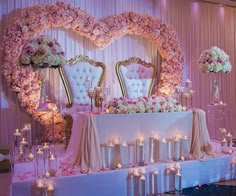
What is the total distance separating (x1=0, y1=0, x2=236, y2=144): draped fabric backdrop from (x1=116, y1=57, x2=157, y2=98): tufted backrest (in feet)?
1.23

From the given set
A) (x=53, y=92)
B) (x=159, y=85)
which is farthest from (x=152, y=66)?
(x=53, y=92)

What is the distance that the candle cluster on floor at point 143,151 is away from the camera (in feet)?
12.3

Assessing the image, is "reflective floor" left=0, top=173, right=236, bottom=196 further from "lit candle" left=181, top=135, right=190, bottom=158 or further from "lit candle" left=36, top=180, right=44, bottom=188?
"lit candle" left=36, top=180, right=44, bottom=188

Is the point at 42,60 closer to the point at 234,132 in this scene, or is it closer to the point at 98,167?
the point at 98,167

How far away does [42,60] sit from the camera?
12.0 feet

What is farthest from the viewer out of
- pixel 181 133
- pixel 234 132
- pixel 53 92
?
pixel 234 132

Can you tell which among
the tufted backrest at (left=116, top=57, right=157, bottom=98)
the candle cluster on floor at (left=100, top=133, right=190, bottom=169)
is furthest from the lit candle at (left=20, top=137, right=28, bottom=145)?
the tufted backrest at (left=116, top=57, right=157, bottom=98)

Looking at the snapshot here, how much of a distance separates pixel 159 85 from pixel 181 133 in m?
2.73

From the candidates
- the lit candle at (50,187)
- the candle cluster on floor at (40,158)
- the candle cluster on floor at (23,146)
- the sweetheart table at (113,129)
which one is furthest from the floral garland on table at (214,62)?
the lit candle at (50,187)

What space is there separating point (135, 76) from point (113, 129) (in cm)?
283

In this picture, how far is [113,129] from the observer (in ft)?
12.4

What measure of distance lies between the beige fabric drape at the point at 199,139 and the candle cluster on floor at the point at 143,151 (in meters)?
0.09

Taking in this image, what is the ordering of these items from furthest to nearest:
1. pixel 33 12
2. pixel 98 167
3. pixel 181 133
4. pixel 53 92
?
pixel 53 92 < pixel 33 12 < pixel 181 133 < pixel 98 167

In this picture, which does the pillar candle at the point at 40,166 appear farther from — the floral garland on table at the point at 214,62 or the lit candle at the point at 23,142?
the floral garland on table at the point at 214,62
